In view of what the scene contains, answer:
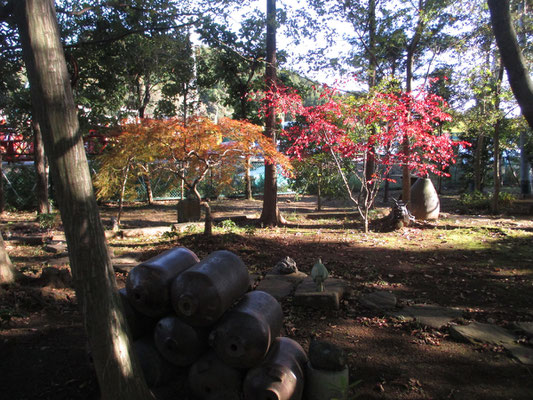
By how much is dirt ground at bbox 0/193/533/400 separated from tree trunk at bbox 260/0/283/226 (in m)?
0.98

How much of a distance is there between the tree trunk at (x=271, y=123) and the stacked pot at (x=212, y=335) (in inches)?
275

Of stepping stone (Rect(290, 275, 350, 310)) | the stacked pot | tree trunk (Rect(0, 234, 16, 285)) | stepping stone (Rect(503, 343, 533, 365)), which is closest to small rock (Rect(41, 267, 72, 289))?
tree trunk (Rect(0, 234, 16, 285))

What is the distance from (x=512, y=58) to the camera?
3.42 m

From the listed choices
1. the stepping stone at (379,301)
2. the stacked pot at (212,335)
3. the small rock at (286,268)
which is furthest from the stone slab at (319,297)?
the stacked pot at (212,335)

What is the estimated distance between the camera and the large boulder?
10633 mm

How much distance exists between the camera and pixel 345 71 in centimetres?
1174

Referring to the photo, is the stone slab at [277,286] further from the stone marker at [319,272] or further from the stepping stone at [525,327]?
→ the stepping stone at [525,327]

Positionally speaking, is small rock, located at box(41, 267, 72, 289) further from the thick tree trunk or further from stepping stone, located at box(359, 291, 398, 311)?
the thick tree trunk

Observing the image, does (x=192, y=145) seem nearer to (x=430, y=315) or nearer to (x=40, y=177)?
(x=430, y=315)

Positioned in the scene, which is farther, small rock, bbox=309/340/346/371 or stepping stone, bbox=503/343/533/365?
stepping stone, bbox=503/343/533/365

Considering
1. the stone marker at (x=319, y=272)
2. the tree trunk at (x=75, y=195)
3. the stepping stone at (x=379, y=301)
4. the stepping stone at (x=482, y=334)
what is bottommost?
the stepping stone at (x=482, y=334)

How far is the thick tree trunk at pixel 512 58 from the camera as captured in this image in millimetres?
3328

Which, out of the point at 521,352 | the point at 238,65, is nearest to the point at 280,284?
the point at 521,352

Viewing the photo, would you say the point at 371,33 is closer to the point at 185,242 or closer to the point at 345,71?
the point at 345,71
